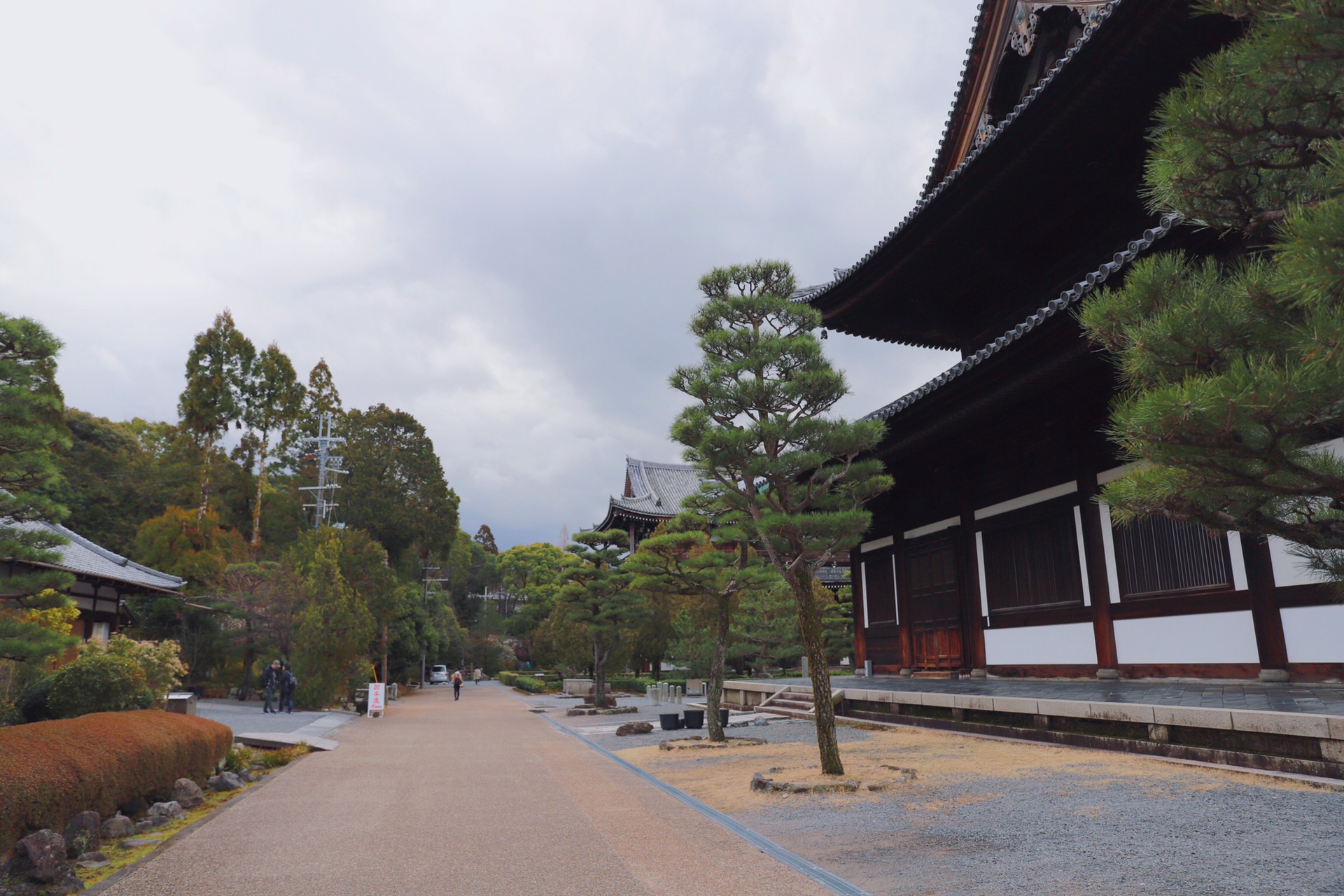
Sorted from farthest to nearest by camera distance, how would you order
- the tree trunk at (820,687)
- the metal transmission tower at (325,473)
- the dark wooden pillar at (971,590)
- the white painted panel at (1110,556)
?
1. the metal transmission tower at (325,473)
2. the dark wooden pillar at (971,590)
3. the white painted panel at (1110,556)
4. the tree trunk at (820,687)

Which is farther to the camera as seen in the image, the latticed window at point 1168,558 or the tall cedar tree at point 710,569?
the tall cedar tree at point 710,569

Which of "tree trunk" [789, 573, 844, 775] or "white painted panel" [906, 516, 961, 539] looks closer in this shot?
"tree trunk" [789, 573, 844, 775]

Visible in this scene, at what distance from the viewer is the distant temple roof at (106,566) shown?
2164 centimetres

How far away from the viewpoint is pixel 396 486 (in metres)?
44.2

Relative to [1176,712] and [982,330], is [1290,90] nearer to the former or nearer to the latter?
[1176,712]

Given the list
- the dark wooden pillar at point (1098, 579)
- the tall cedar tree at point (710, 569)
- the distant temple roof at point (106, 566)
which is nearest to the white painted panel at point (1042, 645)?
the dark wooden pillar at point (1098, 579)

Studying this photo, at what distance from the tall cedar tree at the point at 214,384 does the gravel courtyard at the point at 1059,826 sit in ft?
132

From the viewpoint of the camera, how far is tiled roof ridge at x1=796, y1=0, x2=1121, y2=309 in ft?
27.9

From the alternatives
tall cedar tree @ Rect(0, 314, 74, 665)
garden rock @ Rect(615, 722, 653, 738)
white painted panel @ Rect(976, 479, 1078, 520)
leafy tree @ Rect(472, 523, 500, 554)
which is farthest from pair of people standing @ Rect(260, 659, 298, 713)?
leafy tree @ Rect(472, 523, 500, 554)

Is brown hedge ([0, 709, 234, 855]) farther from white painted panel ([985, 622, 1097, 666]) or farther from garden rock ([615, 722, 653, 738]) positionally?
white painted panel ([985, 622, 1097, 666])

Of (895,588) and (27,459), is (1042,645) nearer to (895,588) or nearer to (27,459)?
(895,588)

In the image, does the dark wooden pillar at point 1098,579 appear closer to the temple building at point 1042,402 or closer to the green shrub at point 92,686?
the temple building at point 1042,402

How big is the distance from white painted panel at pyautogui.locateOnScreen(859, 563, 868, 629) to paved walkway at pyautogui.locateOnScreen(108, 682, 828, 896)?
25.0ft

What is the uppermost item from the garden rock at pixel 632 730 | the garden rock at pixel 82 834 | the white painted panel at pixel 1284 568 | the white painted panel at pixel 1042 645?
the white painted panel at pixel 1284 568
